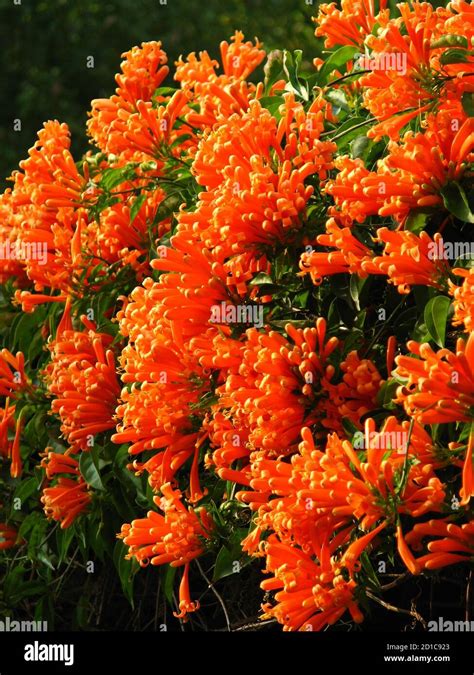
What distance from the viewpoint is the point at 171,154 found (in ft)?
10.7

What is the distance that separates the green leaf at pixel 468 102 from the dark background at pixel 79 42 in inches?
349

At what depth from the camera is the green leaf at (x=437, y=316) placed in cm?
234

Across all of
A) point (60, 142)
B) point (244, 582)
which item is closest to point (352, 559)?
point (244, 582)

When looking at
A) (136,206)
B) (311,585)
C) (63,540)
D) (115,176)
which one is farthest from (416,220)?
(63,540)

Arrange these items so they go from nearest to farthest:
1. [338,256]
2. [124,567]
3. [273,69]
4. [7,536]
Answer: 1. [338,256]
2. [124,567]
3. [273,69]
4. [7,536]

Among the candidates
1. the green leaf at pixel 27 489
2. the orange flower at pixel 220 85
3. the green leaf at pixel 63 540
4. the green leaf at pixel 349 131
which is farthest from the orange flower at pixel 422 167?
the green leaf at pixel 27 489

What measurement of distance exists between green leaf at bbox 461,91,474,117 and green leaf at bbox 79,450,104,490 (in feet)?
4.79

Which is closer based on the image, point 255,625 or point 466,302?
point 466,302

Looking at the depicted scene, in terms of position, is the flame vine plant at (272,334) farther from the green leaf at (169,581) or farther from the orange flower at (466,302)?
the green leaf at (169,581)

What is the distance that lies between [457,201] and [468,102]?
0.20 meters

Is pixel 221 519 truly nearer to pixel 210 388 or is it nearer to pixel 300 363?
pixel 210 388

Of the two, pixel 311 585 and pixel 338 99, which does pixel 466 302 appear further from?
pixel 338 99

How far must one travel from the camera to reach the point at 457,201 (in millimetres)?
2395

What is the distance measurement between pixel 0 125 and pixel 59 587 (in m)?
8.62
